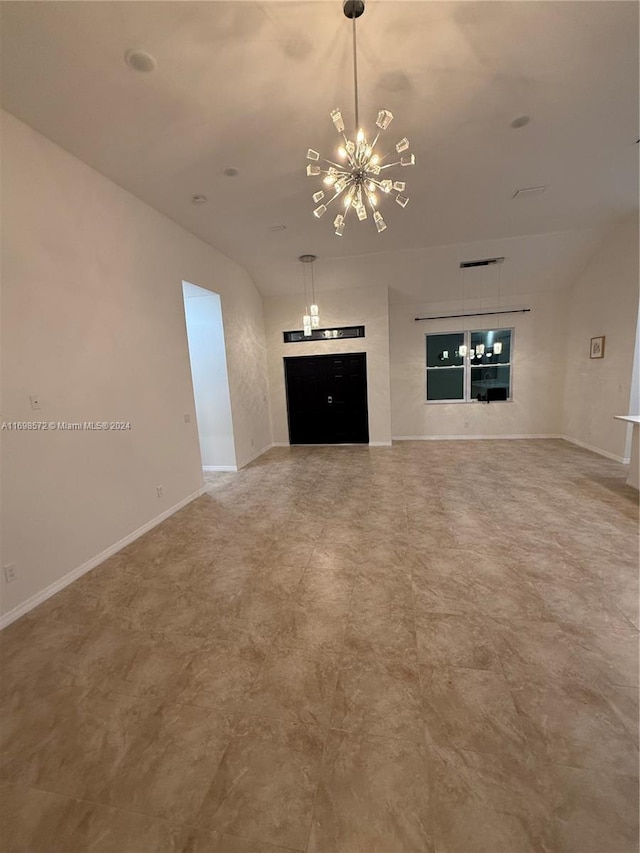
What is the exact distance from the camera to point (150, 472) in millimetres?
3518

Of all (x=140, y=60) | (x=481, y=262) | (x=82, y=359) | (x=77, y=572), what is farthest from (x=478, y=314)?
(x=77, y=572)

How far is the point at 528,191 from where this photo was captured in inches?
146

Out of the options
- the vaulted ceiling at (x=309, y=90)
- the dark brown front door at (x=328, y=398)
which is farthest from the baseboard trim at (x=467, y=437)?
the vaulted ceiling at (x=309, y=90)

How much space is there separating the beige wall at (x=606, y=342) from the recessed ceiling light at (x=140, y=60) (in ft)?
19.0

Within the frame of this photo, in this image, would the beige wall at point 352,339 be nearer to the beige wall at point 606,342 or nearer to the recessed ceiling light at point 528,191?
the recessed ceiling light at point 528,191

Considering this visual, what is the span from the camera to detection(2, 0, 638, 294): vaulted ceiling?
1.78 meters

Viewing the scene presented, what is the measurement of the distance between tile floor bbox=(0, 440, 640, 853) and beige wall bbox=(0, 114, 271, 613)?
0.44 m

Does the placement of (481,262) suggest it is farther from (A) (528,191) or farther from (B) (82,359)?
(B) (82,359)

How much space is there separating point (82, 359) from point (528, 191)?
4.83m

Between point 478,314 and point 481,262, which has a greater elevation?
point 481,262

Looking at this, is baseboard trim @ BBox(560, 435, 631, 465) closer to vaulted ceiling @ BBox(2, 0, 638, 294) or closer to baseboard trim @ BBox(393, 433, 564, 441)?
baseboard trim @ BBox(393, 433, 564, 441)

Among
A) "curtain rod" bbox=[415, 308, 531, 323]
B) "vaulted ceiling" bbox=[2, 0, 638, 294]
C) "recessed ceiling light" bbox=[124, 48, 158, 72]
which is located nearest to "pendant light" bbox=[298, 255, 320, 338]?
"vaulted ceiling" bbox=[2, 0, 638, 294]

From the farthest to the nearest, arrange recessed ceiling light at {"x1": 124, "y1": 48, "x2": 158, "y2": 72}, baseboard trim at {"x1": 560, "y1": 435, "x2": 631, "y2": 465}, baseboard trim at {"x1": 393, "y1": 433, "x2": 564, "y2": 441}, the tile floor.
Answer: baseboard trim at {"x1": 393, "y1": 433, "x2": 564, "y2": 441} < baseboard trim at {"x1": 560, "y1": 435, "x2": 631, "y2": 465} < recessed ceiling light at {"x1": 124, "y1": 48, "x2": 158, "y2": 72} < the tile floor

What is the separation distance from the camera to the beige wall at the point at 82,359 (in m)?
2.28
